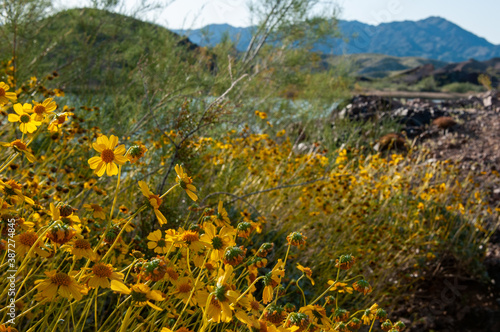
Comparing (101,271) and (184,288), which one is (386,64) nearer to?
(184,288)

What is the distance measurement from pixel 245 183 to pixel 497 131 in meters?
5.56

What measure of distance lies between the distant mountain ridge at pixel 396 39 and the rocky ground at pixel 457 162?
1.50m

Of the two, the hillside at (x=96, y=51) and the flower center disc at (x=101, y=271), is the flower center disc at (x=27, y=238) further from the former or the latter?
the hillside at (x=96, y=51)

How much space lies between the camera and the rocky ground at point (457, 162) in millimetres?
2873

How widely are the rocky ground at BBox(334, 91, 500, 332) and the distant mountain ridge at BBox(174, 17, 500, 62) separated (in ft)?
4.93

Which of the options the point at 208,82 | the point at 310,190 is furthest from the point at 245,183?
the point at 208,82

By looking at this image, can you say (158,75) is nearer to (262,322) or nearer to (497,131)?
(262,322)

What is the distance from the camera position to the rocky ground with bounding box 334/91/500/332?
2873mm

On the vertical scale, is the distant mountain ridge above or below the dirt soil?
above

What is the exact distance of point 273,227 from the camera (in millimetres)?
2732

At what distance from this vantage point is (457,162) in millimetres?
4070

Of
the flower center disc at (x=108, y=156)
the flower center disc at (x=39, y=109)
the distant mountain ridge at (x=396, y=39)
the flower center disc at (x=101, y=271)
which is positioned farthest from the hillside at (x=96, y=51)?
the flower center disc at (x=101, y=271)

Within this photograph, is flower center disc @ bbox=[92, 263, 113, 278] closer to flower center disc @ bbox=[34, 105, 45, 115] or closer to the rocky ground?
flower center disc @ bbox=[34, 105, 45, 115]

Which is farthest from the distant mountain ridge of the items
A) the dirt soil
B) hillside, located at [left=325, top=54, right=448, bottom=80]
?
the dirt soil
